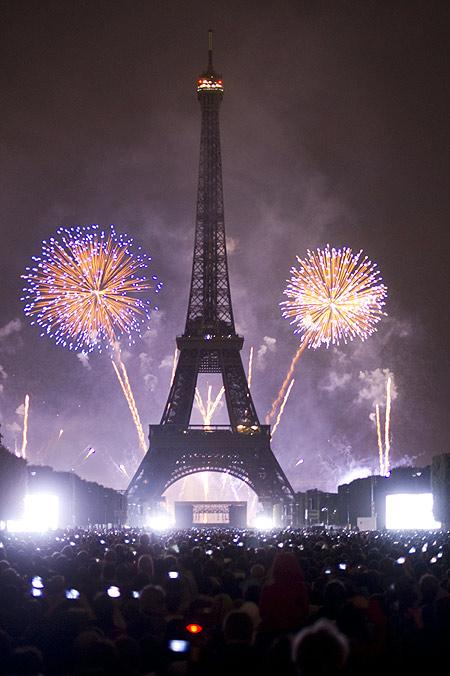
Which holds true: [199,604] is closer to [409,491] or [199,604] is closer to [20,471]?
→ [20,471]

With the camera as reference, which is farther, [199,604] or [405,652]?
[199,604]

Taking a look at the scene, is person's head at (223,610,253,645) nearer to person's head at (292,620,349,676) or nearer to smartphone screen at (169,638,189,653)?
smartphone screen at (169,638,189,653)

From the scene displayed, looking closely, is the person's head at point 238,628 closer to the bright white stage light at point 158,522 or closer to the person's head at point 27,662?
the person's head at point 27,662

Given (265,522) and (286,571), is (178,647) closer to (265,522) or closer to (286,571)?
(286,571)

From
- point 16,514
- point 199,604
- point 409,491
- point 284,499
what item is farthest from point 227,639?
point 284,499

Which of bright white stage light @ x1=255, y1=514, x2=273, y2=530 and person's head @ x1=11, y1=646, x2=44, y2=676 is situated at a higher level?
bright white stage light @ x1=255, y1=514, x2=273, y2=530

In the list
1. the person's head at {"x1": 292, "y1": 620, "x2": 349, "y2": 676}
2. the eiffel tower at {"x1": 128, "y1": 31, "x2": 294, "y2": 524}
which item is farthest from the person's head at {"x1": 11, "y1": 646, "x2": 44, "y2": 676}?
the eiffel tower at {"x1": 128, "y1": 31, "x2": 294, "y2": 524}
